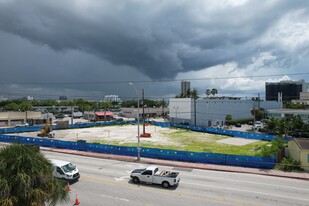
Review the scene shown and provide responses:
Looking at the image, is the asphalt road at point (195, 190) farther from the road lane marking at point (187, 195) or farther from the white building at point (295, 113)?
the white building at point (295, 113)

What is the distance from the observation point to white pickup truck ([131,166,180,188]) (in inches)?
837

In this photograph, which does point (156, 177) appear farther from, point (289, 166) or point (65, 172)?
point (289, 166)

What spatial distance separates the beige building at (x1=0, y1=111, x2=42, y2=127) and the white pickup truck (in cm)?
7789

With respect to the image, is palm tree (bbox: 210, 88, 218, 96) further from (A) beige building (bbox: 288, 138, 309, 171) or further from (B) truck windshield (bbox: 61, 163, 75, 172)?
(B) truck windshield (bbox: 61, 163, 75, 172)

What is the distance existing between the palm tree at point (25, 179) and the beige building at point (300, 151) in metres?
28.4

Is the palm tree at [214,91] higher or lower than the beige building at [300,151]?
higher

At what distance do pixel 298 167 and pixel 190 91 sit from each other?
91364 millimetres

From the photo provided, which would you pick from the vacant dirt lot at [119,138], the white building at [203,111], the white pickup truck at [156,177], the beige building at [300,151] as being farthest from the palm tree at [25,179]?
the white building at [203,111]

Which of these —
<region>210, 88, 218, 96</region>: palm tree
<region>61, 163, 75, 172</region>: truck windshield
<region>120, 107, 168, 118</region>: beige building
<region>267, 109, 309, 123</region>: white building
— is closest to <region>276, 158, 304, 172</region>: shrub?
<region>61, 163, 75, 172</region>: truck windshield

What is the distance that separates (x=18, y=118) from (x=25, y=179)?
88.8 metres

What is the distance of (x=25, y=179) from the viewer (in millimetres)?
9555

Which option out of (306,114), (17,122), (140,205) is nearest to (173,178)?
(140,205)

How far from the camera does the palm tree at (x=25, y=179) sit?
9.38 meters

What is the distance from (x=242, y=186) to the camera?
871 inches
